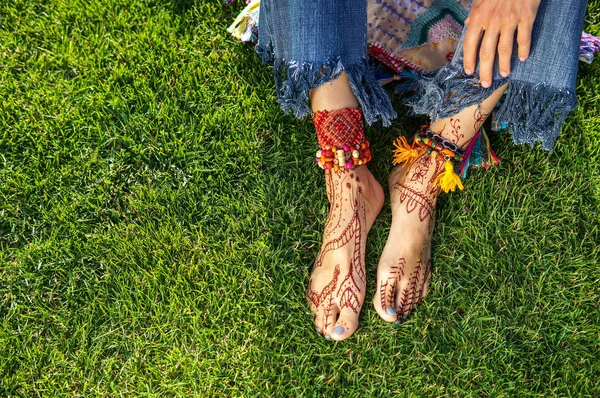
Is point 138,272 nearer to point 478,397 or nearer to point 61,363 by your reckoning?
point 61,363

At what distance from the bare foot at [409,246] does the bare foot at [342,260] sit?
0.07 m

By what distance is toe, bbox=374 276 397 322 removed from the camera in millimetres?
1481

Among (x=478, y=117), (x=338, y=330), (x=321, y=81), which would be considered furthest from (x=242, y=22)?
(x=338, y=330)

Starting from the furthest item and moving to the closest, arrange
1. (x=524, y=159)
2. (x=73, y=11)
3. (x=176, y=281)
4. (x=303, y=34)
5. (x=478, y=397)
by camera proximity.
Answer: (x=73, y=11)
(x=524, y=159)
(x=176, y=281)
(x=478, y=397)
(x=303, y=34)

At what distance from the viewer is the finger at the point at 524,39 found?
3.84 feet

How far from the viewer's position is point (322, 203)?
5.41 ft

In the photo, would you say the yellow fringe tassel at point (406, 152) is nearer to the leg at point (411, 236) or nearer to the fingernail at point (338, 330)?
the leg at point (411, 236)

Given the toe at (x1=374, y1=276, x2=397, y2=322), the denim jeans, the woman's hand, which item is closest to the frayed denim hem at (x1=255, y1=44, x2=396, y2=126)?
the denim jeans

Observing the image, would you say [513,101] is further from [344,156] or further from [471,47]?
[344,156]

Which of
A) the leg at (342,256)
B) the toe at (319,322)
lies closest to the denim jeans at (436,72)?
the leg at (342,256)

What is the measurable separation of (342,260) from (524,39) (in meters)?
0.73

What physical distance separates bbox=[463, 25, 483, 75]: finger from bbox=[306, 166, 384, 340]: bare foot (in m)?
0.42

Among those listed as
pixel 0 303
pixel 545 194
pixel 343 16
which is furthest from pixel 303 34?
pixel 0 303

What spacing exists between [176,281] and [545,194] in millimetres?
1169
